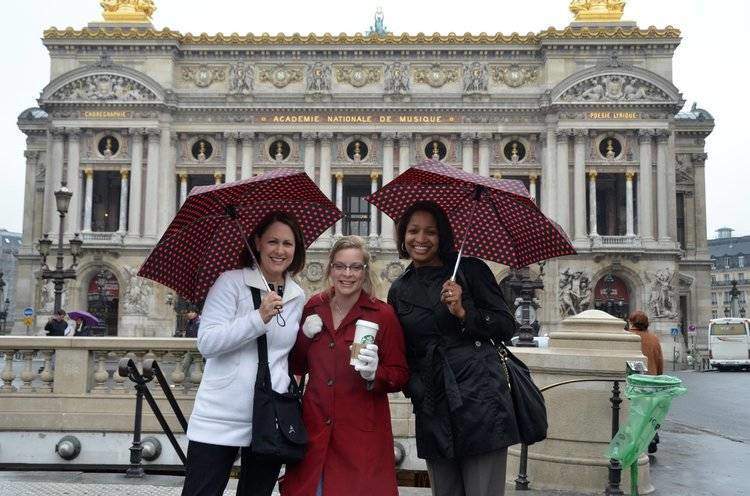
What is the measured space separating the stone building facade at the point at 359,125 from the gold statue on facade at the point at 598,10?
75 cm

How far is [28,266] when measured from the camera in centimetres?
4569

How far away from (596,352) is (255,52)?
40.1 metres

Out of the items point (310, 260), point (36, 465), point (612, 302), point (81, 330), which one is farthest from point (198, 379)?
point (612, 302)

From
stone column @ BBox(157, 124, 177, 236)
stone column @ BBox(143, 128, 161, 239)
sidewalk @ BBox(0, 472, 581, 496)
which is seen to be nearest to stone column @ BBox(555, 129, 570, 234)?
stone column @ BBox(157, 124, 177, 236)

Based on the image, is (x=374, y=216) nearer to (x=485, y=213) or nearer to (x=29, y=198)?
(x=29, y=198)

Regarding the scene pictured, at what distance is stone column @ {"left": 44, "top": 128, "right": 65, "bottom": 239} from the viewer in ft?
143

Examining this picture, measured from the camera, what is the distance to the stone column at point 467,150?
143 feet

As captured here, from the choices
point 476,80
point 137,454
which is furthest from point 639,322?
point 476,80

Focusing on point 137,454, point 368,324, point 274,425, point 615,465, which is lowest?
point 137,454

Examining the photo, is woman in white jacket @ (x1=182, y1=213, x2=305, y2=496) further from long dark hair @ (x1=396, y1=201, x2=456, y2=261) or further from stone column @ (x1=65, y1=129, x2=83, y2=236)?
stone column @ (x1=65, y1=129, x2=83, y2=236)

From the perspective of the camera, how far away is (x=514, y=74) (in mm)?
44312

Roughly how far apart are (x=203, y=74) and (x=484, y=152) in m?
16.7

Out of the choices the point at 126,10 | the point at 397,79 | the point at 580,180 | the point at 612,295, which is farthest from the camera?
the point at 126,10

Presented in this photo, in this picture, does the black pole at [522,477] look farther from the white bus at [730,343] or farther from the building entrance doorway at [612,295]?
the white bus at [730,343]
